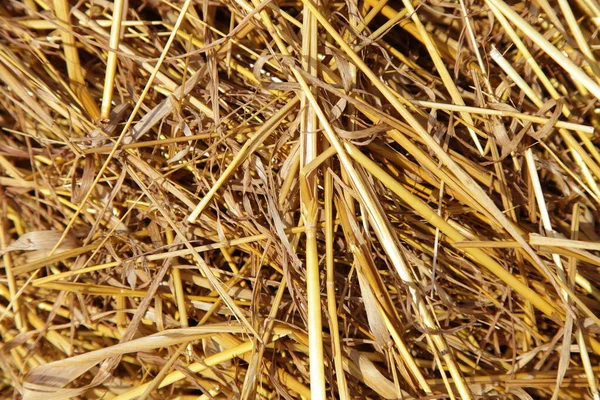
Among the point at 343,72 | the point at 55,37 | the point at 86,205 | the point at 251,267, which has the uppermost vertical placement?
the point at 55,37

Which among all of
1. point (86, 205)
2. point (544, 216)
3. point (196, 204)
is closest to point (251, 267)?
point (196, 204)

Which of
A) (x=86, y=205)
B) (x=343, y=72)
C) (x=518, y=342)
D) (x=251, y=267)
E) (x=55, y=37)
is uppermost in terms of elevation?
(x=55, y=37)

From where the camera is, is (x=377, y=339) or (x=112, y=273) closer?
(x=377, y=339)

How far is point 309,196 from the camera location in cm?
57

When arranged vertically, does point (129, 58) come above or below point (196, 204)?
above

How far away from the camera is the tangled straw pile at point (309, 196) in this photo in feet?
1.87

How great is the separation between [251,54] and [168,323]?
14.7 inches

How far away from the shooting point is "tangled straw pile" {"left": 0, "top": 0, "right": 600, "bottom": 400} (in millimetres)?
569

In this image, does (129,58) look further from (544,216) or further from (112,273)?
(544,216)

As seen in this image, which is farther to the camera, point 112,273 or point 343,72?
point 112,273

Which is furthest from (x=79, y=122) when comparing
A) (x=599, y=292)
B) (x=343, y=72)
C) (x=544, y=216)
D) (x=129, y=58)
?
(x=599, y=292)

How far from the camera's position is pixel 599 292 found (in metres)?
0.64

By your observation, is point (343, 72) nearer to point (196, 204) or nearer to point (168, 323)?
point (196, 204)

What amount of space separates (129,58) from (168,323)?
1.13 feet
